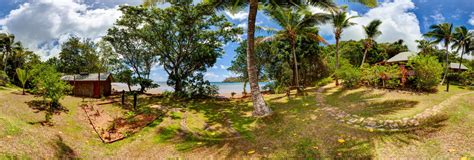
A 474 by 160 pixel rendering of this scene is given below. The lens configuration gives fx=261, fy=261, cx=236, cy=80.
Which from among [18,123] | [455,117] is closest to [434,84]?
[455,117]

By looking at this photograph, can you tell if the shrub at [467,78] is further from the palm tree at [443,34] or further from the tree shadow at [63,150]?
the tree shadow at [63,150]

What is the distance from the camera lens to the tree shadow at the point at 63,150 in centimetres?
874

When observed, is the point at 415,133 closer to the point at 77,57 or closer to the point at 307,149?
the point at 307,149

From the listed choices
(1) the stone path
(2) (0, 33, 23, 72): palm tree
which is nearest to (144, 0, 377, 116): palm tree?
(1) the stone path

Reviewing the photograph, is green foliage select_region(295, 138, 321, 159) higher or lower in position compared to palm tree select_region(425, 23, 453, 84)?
lower

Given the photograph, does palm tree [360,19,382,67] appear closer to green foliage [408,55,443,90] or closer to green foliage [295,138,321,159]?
green foliage [408,55,443,90]

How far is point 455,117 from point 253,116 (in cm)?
913

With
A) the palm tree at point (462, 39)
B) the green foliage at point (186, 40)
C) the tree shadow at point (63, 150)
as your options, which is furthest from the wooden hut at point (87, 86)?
the palm tree at point (462, 39)

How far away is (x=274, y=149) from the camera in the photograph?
9531 millimetres

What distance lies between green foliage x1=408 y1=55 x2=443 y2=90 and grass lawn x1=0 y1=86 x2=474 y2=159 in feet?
11.3

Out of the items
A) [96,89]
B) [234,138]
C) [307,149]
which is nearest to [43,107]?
[96,89]

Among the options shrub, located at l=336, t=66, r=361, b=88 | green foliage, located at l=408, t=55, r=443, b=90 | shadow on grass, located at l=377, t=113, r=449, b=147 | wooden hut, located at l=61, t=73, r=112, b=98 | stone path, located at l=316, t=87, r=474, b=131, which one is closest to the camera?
shadow on grass, located at l=377, t=113, r=449, b=147

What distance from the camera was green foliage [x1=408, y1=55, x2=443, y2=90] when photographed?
1742cm

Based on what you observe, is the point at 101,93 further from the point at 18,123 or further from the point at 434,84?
the point at 434,84
